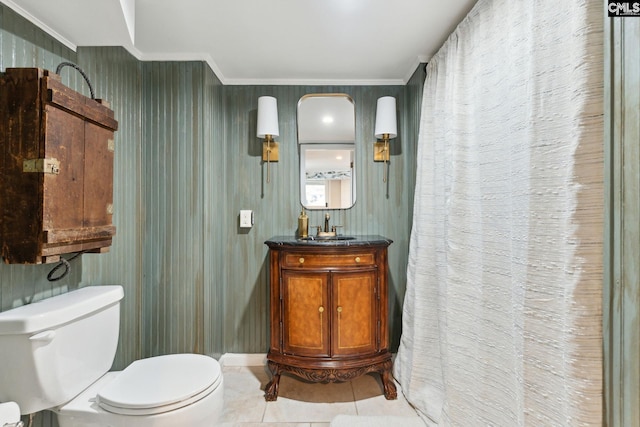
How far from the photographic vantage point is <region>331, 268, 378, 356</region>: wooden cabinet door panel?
202 centimetres

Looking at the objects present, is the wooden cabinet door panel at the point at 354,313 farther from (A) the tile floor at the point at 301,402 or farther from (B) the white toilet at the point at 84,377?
(B) the white toilet at the point at 84,377

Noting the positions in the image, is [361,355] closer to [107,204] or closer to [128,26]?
[107,204]

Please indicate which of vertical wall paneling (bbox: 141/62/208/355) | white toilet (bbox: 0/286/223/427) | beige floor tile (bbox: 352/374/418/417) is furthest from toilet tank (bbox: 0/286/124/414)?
beige floor tile (bbox: 352/374/418/417)

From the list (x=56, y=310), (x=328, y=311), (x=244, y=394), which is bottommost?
(x=244, y=394)

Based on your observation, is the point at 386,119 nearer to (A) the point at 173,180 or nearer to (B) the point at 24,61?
(A) the point at 173,180

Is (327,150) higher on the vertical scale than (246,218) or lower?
higher

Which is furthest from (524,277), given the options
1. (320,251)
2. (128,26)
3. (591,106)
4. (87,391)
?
(128,26)

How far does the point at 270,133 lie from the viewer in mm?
2424

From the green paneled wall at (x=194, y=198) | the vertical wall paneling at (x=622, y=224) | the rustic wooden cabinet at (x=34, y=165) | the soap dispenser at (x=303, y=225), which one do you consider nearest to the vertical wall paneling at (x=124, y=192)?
the green paneled wall at (x=194, y=198)

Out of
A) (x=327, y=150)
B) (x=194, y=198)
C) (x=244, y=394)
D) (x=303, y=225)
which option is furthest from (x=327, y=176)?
(x=244, y=394)

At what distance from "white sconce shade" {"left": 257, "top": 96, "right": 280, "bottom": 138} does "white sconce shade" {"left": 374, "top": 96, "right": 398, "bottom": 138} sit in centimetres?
76

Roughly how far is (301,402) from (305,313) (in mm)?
547

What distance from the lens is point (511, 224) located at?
1.30 meters

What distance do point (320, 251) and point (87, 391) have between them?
128 cm
